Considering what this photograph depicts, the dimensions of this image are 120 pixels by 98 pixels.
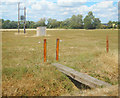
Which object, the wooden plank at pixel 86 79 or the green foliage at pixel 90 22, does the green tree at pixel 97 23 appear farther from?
the wooden plank at pixel 86 79

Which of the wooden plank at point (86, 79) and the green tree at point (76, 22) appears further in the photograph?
the green tree at point (76, 22)

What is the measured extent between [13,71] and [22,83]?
40.8 inches

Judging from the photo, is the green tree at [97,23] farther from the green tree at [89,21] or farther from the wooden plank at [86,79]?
the wooden plank at [86,79]

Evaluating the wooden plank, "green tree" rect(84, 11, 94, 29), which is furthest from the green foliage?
the wooden plank

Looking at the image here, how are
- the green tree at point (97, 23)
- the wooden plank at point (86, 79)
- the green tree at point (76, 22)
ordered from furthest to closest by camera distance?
the green tree at point (97, 23)
the green tree at point (76, 22)
the wooden plank at point (86, 79)

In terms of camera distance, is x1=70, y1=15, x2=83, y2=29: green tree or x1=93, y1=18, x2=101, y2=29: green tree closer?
x1=70, y1=15, x2=83, y2=29: green tree

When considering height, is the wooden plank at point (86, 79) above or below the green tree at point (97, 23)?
below

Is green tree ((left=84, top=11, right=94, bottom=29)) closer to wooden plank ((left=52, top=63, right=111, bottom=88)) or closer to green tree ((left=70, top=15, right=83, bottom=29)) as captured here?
green tree ((left=70, top=15, right=83, bottom=29))

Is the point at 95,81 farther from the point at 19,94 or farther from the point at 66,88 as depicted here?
the point at 19,94

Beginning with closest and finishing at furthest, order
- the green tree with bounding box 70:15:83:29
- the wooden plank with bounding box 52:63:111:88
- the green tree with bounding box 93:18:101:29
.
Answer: the wooden plank with bounding box 52:63:111:88 → the green tree with bounding box 70:15:83:29 → the green tree with bounding box 93:18:101:29

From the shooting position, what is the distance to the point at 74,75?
18.7 ft

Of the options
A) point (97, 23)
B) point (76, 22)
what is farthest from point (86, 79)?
point (97, 23)

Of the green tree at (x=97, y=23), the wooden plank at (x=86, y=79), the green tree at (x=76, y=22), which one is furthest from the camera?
the green tree at (x=97, y=23)

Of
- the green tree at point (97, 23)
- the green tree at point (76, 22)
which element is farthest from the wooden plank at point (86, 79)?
the green tree at point (97, 23)
